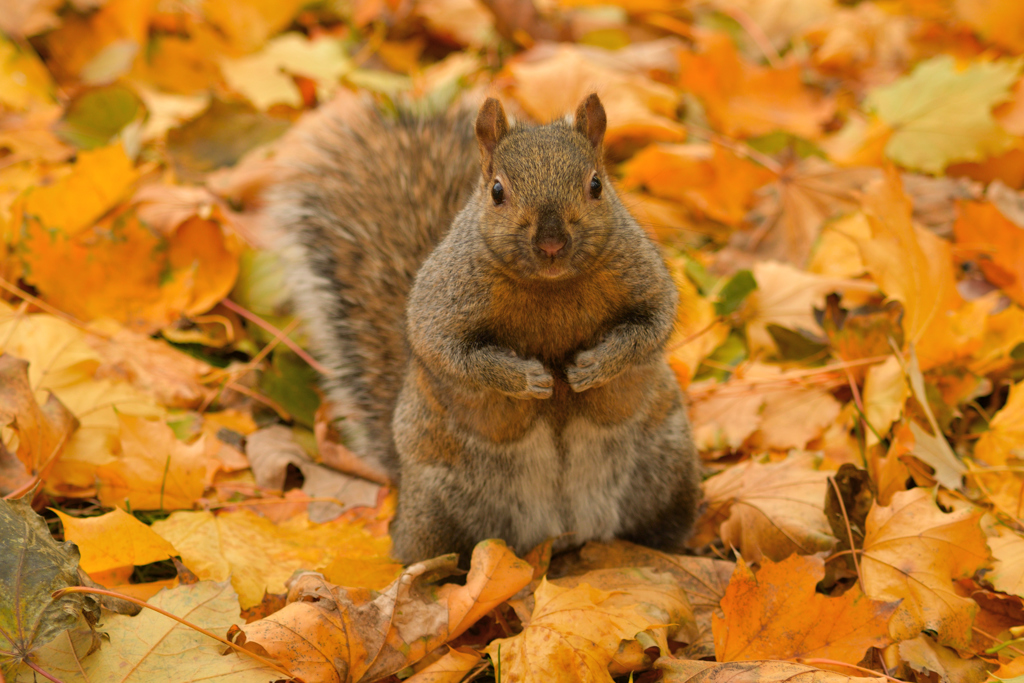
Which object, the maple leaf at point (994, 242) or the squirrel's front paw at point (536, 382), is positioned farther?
the maple leaf at point (994, 242)

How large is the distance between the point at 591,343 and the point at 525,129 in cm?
49

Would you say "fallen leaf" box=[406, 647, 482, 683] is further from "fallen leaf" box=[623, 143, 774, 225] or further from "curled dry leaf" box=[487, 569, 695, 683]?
"fallen leaf" box=[623, 143, 774, 225]

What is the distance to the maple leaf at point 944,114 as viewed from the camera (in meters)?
2.92

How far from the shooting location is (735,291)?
105 inches

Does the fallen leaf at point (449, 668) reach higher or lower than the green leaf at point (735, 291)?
lower

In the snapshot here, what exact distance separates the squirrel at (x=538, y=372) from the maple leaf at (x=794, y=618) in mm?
414

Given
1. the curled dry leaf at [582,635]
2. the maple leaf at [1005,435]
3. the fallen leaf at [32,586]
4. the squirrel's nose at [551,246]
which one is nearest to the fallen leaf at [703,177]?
the maple leaf at [1005,435]

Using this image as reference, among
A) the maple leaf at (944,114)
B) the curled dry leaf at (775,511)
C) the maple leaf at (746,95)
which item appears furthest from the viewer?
the maple leaf at (746,95)

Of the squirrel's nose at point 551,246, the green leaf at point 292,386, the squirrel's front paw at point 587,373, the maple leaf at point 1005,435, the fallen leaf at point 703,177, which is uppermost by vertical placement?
the squirrel's nose at point 551,246

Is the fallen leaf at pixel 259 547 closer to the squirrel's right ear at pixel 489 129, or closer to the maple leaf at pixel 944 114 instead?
the squirrel's right ear at pixel 489 129

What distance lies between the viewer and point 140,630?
5.31ft

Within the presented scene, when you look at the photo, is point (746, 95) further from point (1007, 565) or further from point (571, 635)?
point (571, 635)

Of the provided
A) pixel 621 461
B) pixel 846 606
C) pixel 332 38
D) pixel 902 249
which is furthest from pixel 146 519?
pixel 332 38

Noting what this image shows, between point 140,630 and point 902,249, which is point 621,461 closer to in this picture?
point 902,249
